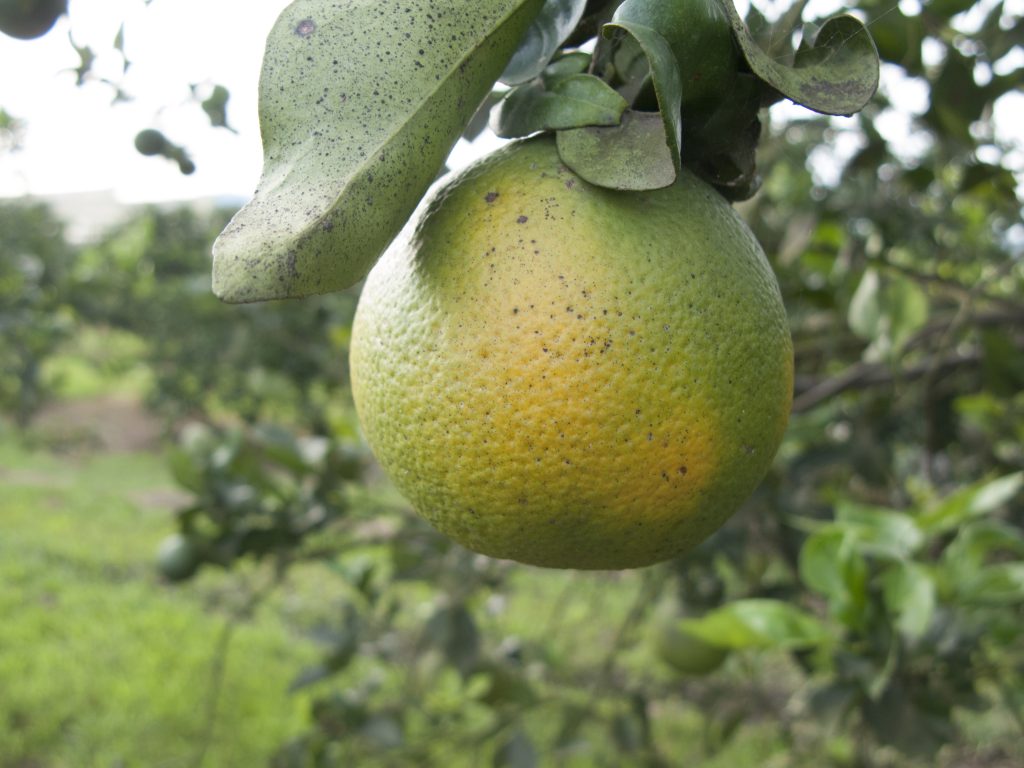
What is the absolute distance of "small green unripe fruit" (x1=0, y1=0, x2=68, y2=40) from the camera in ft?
2.14

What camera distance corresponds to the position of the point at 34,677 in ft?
10.4

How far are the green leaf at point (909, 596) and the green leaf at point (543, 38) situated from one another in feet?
2.77

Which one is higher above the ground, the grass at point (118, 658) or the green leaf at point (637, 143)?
the green leaf at point (637, 143)

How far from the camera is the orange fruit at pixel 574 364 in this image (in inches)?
19.7

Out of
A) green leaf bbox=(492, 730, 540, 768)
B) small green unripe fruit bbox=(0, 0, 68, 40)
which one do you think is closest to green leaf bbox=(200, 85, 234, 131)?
small green unripe fruit bbox=(0, 0, 68, 40)

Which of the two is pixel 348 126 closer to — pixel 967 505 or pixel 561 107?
pixel 561 107

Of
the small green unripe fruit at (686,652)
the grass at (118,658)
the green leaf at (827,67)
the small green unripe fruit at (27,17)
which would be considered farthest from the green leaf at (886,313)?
the grass at (118,658)

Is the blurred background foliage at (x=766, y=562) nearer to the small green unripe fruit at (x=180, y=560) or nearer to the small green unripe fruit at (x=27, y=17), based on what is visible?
the small green unripe fruit at (x=180, y=560)

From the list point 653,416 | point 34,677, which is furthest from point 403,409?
point 34,677

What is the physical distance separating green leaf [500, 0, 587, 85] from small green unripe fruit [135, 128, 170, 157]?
1.89 ft

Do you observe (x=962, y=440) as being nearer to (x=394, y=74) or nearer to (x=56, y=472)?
(x=394, y=74)

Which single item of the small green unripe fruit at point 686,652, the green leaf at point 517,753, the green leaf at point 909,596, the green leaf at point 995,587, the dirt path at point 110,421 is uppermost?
the green leaf at point 909,596

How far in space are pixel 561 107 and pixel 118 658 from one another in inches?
138

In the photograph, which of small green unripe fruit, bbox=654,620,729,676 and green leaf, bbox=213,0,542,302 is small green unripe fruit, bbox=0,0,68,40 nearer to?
green leaf, bbox=213,0,542,302
